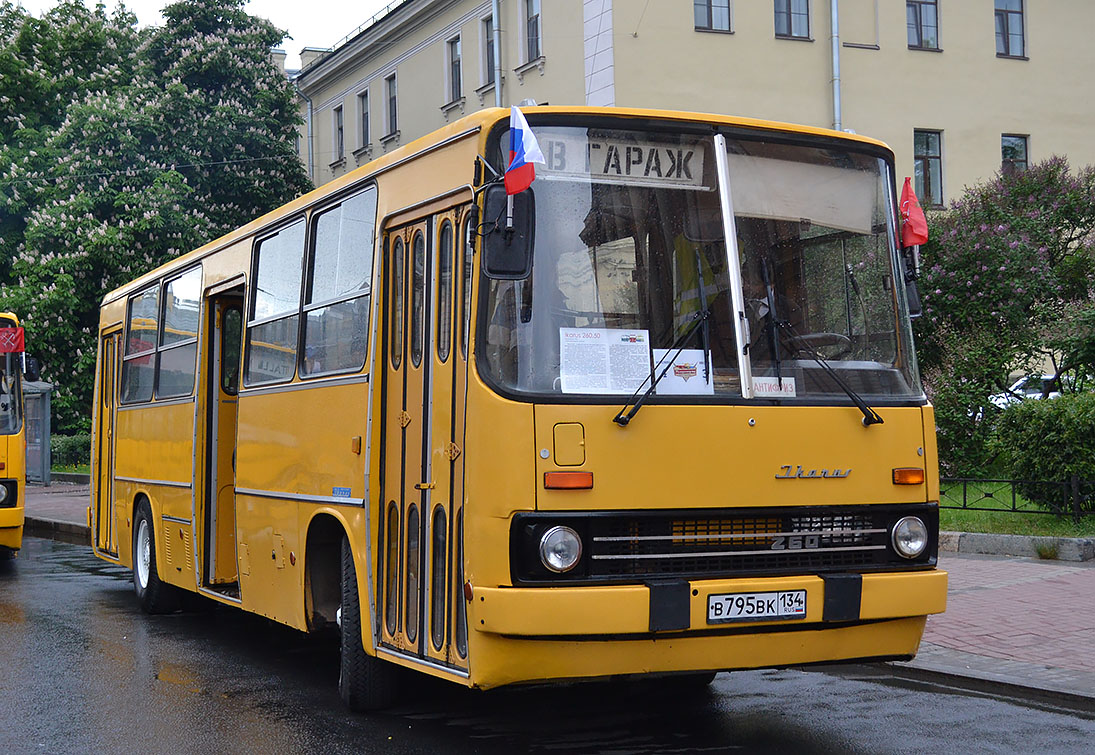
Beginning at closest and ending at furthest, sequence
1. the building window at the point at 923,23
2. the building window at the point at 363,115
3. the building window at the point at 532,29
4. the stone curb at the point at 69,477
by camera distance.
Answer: the building window at the point at 532,29 < the building window at the point at 923,23 < the stone curb at the point at 69,477 < the building window at the point at 363,115

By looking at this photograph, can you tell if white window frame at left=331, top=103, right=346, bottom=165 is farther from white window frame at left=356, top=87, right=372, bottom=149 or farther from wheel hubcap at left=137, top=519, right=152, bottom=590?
wheel hubcap at left=137, top=519, right=152, bottom=590

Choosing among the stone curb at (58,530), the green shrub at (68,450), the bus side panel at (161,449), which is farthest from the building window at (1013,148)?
the bus side panel at (161,449)

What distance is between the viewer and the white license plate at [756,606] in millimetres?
6066

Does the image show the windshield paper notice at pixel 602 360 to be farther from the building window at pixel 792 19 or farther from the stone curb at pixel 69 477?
the stone curb at pixel 69 477

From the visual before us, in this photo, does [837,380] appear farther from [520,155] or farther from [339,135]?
[339,135]

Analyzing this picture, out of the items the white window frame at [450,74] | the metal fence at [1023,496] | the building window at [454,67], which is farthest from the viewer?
the building window at [454,67]

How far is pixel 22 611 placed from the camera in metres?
12.0

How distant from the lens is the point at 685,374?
6242 mm

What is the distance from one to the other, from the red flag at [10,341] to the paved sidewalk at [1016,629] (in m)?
10.4

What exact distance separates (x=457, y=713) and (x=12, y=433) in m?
10.0

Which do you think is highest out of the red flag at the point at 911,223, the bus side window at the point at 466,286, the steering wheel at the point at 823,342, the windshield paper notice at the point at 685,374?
the red flag at the point at 911,223

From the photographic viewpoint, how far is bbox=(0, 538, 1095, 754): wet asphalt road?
6848 mm

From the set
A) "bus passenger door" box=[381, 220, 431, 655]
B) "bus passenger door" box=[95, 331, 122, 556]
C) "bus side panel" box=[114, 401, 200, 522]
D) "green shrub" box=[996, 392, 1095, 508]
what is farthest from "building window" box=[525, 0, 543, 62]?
"bus passenger door" box=[381, 220, 431, 655]

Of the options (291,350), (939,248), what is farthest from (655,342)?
(939,248)
